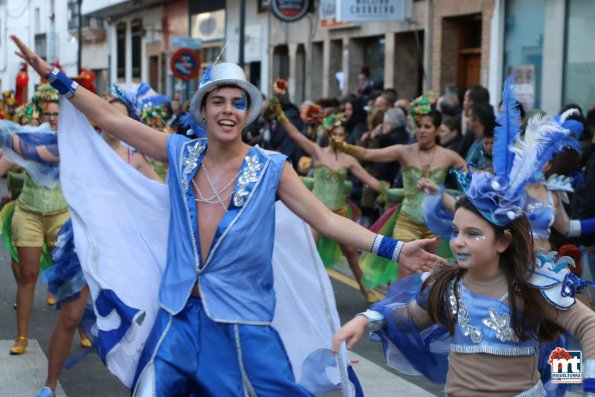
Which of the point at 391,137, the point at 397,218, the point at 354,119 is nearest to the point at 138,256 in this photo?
the point at 397,218

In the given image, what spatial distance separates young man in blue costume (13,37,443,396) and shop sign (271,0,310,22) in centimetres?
1974

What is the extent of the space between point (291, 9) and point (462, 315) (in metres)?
20.8

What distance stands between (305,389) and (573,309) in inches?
45.7

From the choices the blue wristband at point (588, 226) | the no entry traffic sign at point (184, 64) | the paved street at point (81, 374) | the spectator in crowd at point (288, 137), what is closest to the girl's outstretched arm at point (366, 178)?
the paved street at point (81, 374)

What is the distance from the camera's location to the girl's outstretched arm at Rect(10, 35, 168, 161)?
503 centimetres

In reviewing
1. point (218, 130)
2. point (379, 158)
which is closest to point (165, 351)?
point (218, 130)

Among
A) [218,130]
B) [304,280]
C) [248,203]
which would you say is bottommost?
[304,280]

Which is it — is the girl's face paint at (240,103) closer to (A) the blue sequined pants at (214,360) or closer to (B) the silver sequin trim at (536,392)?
(A) the blue sequined pants at (214,360)

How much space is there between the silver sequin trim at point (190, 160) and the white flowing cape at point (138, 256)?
0.27m

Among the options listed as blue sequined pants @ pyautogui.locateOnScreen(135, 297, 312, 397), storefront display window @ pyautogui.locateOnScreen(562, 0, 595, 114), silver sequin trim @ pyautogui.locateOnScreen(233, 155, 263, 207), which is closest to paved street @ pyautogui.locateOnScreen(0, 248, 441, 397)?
blue sequined pants @ pyautogui.locateOnScreen(135, 297, 312, 397)

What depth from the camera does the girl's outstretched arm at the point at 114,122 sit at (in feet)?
16.5

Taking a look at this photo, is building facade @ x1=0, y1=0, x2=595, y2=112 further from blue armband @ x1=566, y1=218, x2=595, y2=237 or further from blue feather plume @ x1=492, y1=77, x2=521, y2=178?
blue armband @ x1=566, y1=218, x2=595, y2=237

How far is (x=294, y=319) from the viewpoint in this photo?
5172mm

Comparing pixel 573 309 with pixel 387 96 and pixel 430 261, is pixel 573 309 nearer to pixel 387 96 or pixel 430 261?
pixel 430 261
